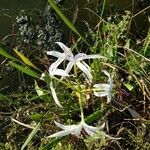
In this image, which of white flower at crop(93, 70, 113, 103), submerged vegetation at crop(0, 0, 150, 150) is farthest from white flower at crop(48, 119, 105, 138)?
white flower at crop(93, 70, 113, 103)

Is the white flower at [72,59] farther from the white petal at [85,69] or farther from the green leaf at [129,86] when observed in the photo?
the green leaf at [129,86]

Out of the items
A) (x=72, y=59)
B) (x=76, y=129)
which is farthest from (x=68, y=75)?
(x=76, y=129)

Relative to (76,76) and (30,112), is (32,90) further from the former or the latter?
(76,76)

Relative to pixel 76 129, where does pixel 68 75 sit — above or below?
above

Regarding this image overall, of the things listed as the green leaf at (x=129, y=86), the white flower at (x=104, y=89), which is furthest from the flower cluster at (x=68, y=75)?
the green leaf at (x=129, y=86)

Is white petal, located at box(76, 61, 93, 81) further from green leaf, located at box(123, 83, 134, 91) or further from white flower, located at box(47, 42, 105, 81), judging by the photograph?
green leaf, located at box(123, 83, 134, 91)

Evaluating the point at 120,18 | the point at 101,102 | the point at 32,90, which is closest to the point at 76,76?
the point at 101,102

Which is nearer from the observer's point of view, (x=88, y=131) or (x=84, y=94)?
(x=88, y=131)

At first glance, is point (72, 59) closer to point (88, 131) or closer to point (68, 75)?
point (68, 75)

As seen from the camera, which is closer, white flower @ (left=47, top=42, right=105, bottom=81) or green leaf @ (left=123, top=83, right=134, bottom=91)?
white flower @ (left=47, top=42, right=105, bottom=81)
